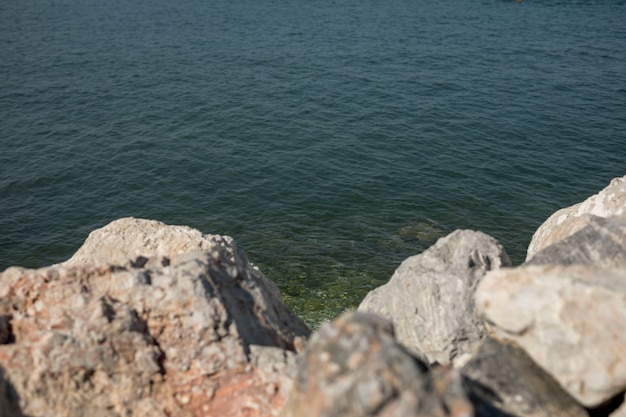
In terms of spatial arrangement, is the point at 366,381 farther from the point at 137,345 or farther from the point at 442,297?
the point at 442,297

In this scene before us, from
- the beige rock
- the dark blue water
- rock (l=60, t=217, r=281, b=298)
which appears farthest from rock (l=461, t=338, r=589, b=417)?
the dark blue water

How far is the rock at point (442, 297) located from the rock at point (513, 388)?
341cm

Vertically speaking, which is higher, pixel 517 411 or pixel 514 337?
pixel 514 337

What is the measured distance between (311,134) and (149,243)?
28.8 m

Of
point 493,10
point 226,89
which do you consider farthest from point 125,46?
point 493,10

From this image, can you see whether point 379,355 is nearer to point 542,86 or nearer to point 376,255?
point 376,255

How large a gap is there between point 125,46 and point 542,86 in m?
41.0

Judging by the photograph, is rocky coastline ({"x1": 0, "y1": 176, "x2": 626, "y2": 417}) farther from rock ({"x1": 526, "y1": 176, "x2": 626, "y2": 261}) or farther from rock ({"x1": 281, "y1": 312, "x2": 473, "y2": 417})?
rock ({"x1": 526, "y1": 176, "x2": 626, "y2": 261})

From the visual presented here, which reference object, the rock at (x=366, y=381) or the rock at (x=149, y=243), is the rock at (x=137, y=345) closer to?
the rock at (x=366, y=381)

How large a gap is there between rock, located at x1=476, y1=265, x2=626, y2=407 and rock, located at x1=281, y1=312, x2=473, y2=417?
2.71 metres

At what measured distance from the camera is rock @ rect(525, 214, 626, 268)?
1312 cm

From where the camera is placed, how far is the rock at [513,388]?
9938mm

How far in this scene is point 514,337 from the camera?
35.5 feet

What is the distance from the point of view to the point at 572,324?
10188 mm
